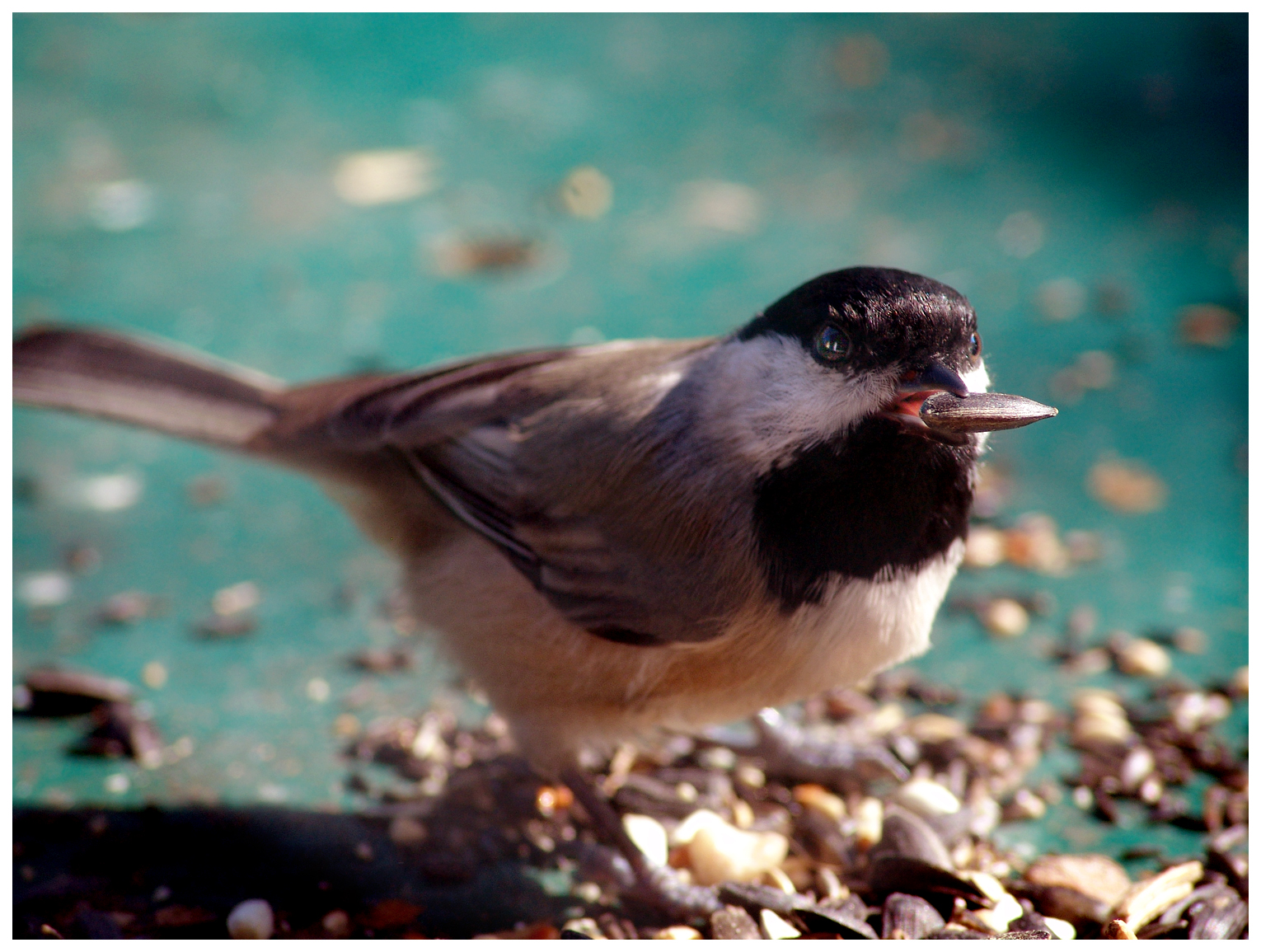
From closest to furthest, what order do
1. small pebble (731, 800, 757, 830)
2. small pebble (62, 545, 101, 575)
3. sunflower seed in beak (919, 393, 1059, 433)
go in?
sunflower seed in beak (919, 393, 1059, 433), small pebble (731, 800, 757, 830), small pebble (62, 545, 101, 575)

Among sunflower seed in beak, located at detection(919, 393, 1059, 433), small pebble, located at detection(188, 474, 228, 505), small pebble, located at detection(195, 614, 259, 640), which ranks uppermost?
sunflower seed in beak, located at detection(919, 393, 1059, 433)

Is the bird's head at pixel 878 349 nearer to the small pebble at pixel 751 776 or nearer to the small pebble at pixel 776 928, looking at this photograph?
the small pebble at pixel 776 928

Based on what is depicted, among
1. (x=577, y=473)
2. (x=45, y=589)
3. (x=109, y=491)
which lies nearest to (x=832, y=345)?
(x=577, y=473)

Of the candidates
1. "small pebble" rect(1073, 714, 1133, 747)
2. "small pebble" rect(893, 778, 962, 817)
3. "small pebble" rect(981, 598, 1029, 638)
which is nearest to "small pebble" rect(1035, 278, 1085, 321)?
"small pebble" rect(981, 598, 1029, 638)

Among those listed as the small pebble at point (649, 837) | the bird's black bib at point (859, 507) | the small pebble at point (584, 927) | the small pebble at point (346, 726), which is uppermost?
the bird's black bib at point (859, 507)

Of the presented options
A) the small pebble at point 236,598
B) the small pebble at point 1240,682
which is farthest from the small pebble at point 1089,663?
the small pebble at point 236,598

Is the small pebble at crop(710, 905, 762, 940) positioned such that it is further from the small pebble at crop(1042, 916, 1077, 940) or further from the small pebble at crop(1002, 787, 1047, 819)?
the small pebble at crop(1002, 787, 1047, 819)

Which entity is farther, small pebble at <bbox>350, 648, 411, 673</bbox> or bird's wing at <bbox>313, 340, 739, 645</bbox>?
small pebble at <bbox>350, 648, 411, 673</bbox>

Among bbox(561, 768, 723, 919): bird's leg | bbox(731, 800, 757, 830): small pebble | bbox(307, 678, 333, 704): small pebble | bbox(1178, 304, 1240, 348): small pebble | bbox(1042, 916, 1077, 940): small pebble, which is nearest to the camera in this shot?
bbox(1042, 916, 1077, 940): small pebble
